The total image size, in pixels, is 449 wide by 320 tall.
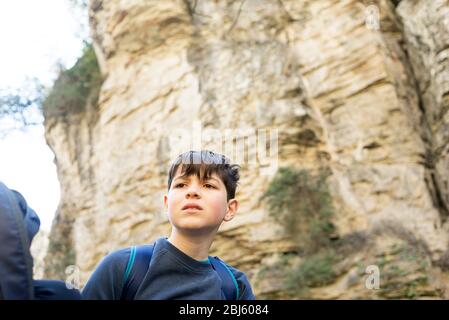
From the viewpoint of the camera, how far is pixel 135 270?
1.31m

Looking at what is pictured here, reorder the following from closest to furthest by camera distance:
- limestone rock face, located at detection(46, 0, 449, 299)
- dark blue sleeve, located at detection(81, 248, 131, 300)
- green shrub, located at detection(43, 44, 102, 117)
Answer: dark blue sleeve, located at detection(81, 248, 131, 300) < limestone rock face, located at detection(46, 0, 449, 299) < green shrub, located at detection(43, 44, 102, 117)

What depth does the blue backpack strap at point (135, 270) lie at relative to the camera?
4.21 feet

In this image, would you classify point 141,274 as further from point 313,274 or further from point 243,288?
point 313,274

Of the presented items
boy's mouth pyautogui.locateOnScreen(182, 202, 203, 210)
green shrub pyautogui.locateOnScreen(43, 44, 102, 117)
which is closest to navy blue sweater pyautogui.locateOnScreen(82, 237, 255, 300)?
boy's mouth pyautogui.locateOnScreen(182, 202, 203, 210)

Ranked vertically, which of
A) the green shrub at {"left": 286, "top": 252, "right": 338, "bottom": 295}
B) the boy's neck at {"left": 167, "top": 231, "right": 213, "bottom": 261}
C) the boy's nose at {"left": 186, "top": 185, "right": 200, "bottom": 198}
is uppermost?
the green shrub at {"left": 286, "top": 252, "right": 338, "bottom": 295}

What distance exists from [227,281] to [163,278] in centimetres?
23

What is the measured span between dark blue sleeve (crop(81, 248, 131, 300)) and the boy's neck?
0.20 metres

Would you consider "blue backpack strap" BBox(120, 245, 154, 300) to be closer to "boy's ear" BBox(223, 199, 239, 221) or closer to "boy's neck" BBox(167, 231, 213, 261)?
"boy's neck" BBox(167, 231, 213, 261)

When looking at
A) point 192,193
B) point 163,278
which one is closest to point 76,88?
point 192,193

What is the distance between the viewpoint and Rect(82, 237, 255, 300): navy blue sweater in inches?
49.5

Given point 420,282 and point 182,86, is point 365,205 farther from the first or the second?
point 182,86

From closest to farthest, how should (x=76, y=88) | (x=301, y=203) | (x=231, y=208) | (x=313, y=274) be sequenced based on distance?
(x=231, y=208) < (x=313, y=274) < (x=301, y=203) < (x=76, y=88)
